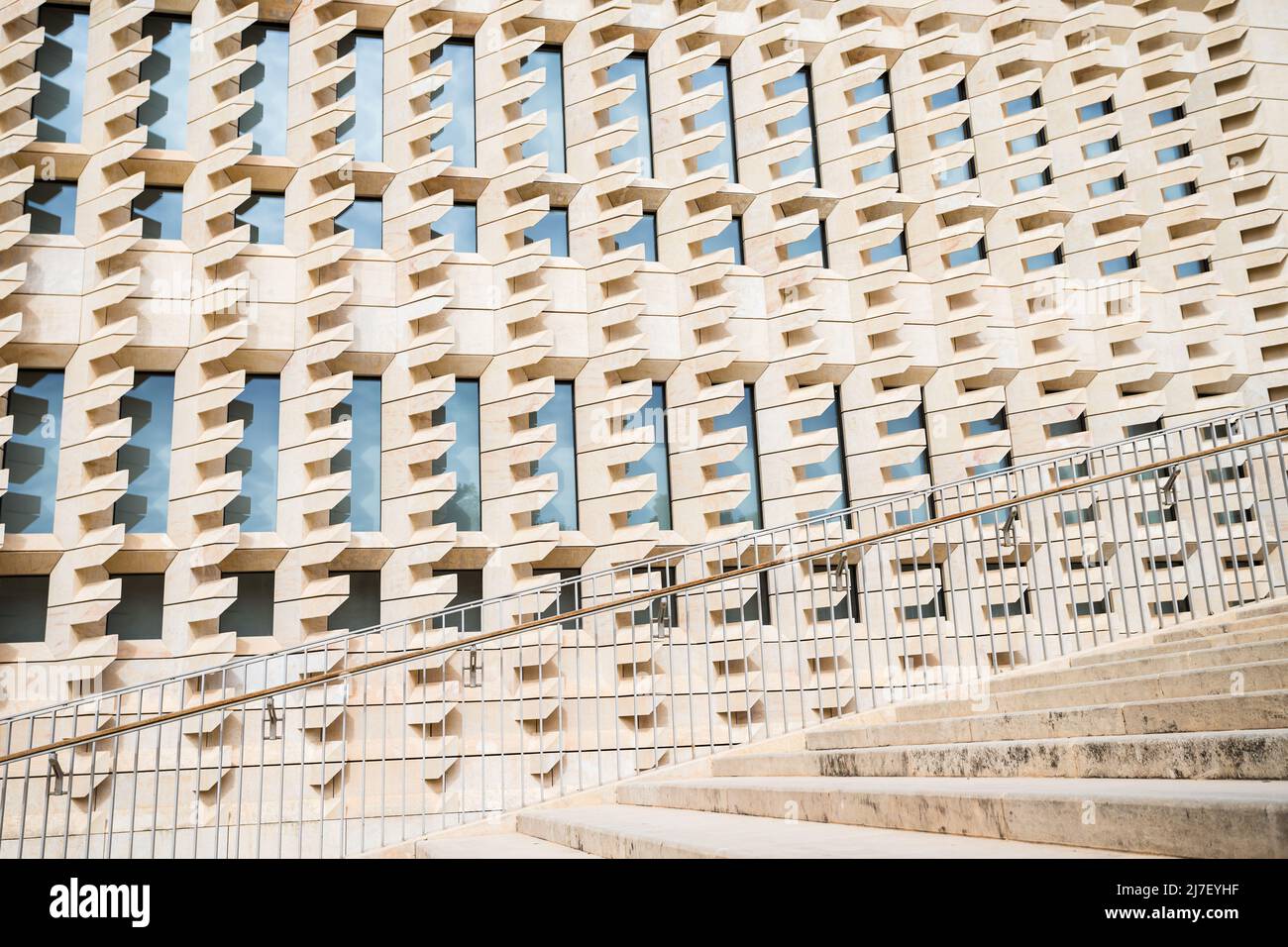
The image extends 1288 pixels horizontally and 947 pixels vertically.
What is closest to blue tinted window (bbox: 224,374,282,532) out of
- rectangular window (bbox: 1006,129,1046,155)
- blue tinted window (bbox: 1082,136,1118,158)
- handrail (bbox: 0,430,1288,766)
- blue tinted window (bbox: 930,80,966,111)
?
handrail (bbox: 0,430,1288,766)

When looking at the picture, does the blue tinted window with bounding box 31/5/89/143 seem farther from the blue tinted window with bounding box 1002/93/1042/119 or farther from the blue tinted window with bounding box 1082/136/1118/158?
the blue tinted window with bounding box 1082/136/1118/158

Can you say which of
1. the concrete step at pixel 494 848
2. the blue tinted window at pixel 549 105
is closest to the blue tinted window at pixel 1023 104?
the blue tinted window at pixel 549 105

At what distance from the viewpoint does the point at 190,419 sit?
8719 millimetres

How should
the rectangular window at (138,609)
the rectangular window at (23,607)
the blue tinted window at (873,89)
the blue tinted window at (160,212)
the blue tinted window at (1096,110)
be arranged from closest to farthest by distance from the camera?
the rectangular window at (23,607) → the rectangular window at (138,609) → the blue tinted window at (160,212) → the blue tinted window at (873,89) → the blue tinted window at (1096,110)

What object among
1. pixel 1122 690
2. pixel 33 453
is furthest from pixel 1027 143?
pixel 33 453

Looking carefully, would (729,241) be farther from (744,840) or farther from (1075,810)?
(1075,810)

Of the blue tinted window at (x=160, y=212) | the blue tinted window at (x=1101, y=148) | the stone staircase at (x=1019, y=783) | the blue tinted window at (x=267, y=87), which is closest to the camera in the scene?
the stone staircase at (x=1019, y=783)

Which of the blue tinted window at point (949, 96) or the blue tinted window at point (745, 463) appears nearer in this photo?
the blue tinted window at point (745, 463)

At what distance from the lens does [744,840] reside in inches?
124

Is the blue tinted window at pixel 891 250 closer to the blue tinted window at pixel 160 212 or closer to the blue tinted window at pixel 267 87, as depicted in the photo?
the blue tinted window at pixel 267 87

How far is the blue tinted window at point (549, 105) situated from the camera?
10.4 metres

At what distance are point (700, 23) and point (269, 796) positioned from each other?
326 inches

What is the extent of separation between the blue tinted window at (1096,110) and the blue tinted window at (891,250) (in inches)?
113
